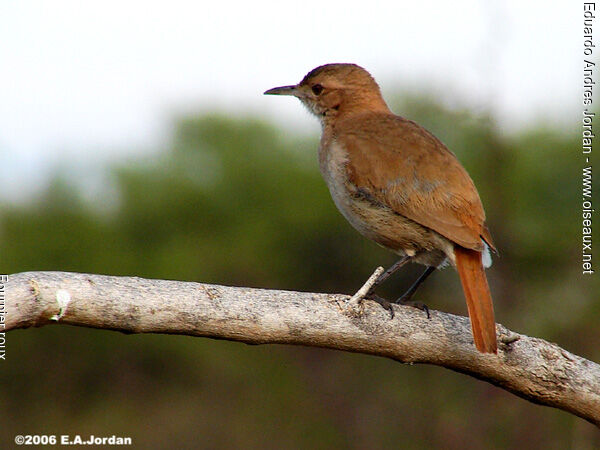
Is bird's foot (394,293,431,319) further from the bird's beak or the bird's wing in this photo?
the bird's beak

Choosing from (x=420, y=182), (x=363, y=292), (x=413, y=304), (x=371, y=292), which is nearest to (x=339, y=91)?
(x=420, y=182)

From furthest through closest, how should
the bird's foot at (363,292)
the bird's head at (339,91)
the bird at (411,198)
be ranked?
the bird's head at (339,91) < the bird at (411,198) < the bird's foot at (363,292)

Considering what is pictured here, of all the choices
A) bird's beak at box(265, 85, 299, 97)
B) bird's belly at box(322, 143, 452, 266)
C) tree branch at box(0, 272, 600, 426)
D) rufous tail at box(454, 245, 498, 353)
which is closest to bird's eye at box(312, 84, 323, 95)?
bird's beak at box(265, 85, 299, 97)

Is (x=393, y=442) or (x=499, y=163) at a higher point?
(x=499, y=163)

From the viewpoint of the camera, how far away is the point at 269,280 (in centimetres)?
1437

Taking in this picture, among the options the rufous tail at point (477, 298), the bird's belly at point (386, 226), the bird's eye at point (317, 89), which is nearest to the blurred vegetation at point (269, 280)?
the bird's eye at point (317, 89)

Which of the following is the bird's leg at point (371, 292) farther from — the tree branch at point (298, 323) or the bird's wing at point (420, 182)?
the bird's wing at point (420, 182)

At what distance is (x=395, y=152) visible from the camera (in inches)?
204

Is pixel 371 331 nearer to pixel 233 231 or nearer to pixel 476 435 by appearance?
pixel 476 435

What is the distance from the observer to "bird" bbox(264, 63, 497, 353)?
485cm

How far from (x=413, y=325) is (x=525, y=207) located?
33.3 feet

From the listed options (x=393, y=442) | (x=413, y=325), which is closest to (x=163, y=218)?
(x=393, y=442)

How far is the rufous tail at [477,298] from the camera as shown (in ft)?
14.0

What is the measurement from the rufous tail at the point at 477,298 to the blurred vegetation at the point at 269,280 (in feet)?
9.44
